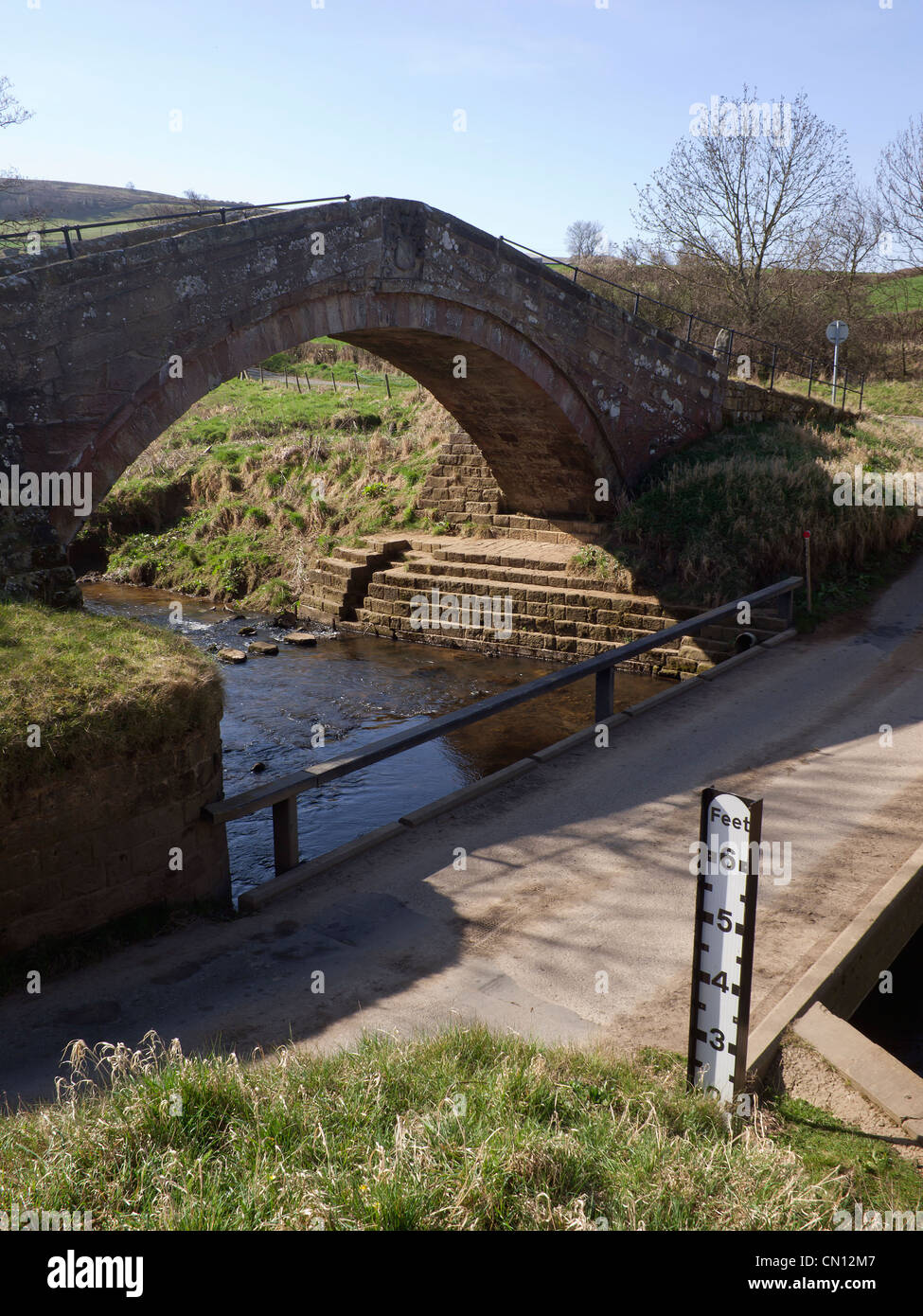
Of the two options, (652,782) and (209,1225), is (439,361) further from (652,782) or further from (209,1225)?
(209,1225)

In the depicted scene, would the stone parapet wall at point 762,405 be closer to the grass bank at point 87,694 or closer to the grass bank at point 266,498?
the grass bank at point 266,498

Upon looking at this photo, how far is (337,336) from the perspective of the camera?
12.5 meters

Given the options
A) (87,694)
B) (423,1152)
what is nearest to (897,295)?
(87,694)

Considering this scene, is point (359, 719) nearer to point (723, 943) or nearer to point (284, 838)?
point (284, 838)

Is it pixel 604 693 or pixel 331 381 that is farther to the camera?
pixel 331 381

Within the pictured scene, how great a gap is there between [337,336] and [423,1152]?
1107 centimetres

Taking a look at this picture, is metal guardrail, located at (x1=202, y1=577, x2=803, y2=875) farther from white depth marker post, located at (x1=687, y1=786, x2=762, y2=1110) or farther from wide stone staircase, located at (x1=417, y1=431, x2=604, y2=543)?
wide stone staircase, located at (x1=417, y1=431, x2=604, y2=543)

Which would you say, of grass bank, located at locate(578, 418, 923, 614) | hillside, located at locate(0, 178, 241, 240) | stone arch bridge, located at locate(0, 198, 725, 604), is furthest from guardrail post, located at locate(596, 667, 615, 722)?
hillside, located at locate(0, 178, 241, 240)

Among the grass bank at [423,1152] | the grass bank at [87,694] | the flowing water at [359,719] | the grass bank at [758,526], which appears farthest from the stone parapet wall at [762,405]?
the grass bank at [423,1152]

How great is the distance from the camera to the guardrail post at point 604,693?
31.0 feet

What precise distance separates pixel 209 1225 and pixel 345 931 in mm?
3119

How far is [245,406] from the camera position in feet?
89.3

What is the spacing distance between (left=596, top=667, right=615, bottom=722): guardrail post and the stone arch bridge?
16.4 ft
